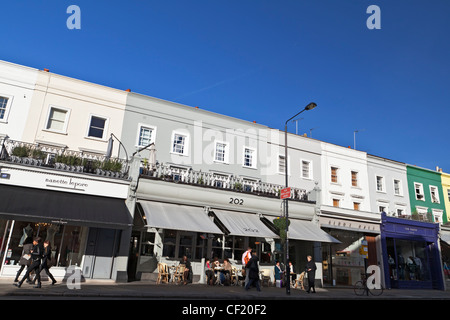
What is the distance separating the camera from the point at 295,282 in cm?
1878

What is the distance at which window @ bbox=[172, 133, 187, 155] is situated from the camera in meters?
21.9

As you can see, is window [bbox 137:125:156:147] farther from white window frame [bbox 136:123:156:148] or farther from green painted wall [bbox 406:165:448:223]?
green painted wall [bbox 406:165:448:223]

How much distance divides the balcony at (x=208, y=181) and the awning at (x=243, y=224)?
1425mm

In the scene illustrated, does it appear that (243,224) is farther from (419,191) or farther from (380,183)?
(419,191)

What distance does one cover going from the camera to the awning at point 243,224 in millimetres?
16891

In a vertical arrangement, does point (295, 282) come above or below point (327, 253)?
below

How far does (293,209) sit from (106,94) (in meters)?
14.3

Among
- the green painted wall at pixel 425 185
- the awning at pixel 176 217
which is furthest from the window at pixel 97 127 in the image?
the green painted wall at pixel 425 185

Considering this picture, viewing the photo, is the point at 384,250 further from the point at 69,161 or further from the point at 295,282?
the point at 69,161

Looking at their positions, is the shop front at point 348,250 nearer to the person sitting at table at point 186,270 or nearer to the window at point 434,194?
the person sitting at table at point 186,270

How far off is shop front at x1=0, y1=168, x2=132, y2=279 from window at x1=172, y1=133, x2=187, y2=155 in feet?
20.6

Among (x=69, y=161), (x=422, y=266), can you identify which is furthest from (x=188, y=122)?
(x=422, y=266)

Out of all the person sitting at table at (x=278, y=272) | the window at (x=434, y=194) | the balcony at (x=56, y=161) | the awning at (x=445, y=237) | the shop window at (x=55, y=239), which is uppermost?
the window at (x=434, y=194)

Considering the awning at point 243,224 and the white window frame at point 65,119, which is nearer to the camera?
the awning at point 243,224
